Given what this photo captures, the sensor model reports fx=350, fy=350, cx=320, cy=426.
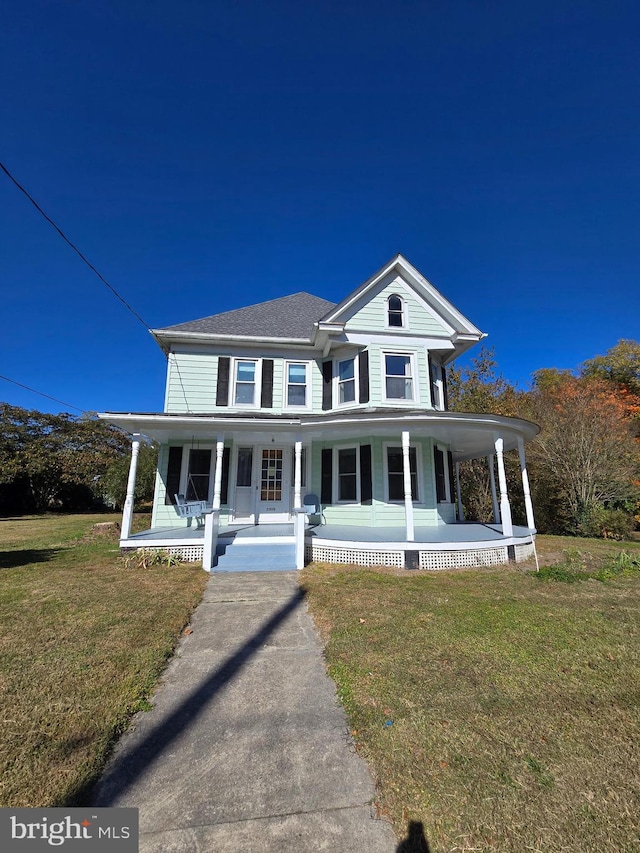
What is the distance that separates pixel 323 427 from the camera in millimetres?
9586

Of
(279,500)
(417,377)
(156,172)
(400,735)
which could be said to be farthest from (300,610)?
(156,172)

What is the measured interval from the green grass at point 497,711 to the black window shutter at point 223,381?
24.3 feet

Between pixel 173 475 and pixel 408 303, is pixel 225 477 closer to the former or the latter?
pixel 173 475

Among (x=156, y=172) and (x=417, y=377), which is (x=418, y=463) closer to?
(x=417, y=377)

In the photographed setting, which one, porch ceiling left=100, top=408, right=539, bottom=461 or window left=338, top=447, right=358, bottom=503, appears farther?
window left=338, top=447, right=358, bottom=503

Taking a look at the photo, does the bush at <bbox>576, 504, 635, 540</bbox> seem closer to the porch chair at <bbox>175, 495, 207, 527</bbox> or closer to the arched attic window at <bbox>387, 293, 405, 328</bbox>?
the arched attic window at <bbox>387, 293, 405, 328</bbox>

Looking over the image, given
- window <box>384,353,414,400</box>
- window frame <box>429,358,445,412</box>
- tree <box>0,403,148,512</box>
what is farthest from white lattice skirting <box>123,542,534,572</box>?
tree <box>0,403,148,512</box>

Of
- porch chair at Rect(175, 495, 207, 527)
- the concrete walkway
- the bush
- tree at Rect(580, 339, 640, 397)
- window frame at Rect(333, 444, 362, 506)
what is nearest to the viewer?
the concrete walkway

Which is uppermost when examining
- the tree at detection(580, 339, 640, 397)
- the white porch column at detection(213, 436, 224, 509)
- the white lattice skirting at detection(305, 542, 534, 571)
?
the tree at detection(580, 339, 640, 397)

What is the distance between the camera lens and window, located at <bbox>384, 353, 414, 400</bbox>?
11516 mm

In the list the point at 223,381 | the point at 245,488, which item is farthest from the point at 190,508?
the point at 223,381

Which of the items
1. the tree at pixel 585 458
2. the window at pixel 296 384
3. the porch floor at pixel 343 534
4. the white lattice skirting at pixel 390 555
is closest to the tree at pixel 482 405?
the tree at pixel 585 458

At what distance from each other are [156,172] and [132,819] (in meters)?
15.6

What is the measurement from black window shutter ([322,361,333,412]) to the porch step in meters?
4.85
